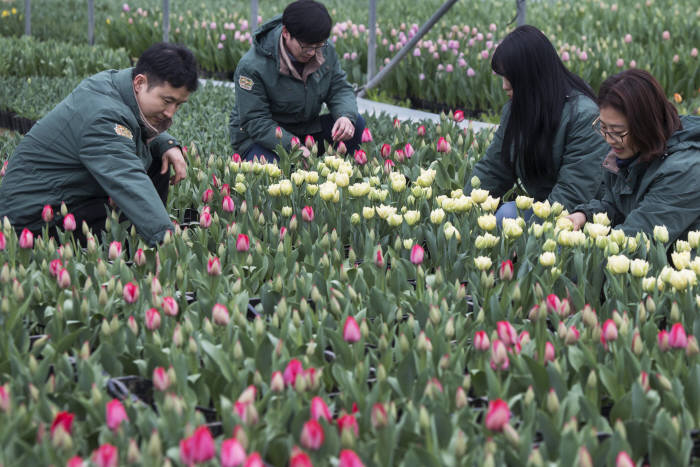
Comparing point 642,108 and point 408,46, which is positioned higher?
point 642,108

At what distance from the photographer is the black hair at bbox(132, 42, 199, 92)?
3416 millimetres

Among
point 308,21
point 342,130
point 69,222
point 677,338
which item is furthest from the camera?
point 342,130

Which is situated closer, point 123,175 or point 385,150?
point 123,175

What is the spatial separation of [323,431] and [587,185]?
259 centimetres

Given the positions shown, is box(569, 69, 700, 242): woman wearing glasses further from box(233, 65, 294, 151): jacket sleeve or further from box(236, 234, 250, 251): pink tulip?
box(233, 65, 294, 151): jacket sleeve

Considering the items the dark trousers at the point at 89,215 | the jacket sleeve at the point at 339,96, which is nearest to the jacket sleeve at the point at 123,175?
the dark trousers at the point at 89,215

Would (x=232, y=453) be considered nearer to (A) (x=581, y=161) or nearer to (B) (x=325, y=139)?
(A) (x=581, y=161)

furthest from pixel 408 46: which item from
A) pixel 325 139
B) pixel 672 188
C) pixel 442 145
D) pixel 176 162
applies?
pixel 672 188

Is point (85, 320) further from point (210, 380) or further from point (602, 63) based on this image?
point (602, 63)

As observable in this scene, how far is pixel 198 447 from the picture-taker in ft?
5.17

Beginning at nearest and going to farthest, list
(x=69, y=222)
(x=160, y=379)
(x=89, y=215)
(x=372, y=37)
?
(x=160, y=379) < (x=69, y=222) < (x=89, y=215) < (x=372, y=37)

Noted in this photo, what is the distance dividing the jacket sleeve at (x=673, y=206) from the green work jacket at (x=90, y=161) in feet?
5.71

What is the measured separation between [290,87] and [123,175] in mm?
2142

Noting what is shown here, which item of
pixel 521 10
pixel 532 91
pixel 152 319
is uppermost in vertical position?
pixel 521 10
